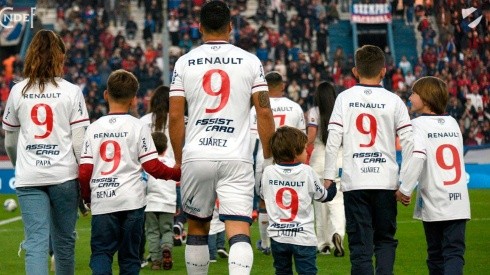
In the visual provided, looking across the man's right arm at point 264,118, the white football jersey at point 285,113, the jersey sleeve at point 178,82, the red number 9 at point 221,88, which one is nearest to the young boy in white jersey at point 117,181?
the jersey sleeve at point 178,82

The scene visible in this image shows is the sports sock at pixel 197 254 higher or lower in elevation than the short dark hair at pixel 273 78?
lower

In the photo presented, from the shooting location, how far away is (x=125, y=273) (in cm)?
891

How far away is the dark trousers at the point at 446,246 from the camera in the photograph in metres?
9.09

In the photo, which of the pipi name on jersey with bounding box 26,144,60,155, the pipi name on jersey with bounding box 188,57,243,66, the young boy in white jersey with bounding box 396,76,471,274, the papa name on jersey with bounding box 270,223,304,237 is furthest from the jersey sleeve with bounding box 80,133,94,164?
the young boy in white jersey with bounding box 396,76,471,274

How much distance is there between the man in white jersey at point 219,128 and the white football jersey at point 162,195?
3678 mm

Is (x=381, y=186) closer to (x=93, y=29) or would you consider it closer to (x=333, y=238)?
(x=333, y=238)

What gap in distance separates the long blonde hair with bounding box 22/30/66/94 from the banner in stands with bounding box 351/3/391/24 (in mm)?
29506

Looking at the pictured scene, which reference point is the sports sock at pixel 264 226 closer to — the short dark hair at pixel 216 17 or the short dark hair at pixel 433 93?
the short dark hair at pixel 433 93

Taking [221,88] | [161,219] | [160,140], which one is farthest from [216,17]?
[161,219]

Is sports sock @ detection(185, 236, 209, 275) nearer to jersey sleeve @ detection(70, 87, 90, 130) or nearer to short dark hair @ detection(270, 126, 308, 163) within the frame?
short dark hair @ detection(270, 126, 308, 163)

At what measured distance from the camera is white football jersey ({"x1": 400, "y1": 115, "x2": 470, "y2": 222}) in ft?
30.1

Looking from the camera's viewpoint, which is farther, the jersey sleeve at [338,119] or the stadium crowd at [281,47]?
the stadium crowd at [281,47]

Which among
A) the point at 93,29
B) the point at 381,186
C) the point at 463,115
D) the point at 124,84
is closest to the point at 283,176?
the point at 381,186

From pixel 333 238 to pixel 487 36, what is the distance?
19.2 metres
